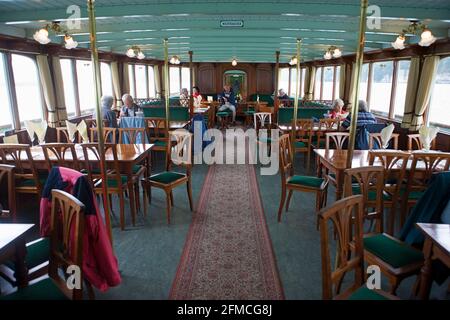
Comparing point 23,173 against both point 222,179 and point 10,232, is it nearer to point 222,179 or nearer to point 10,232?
point 10,232

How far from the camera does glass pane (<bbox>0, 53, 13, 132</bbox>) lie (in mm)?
5293

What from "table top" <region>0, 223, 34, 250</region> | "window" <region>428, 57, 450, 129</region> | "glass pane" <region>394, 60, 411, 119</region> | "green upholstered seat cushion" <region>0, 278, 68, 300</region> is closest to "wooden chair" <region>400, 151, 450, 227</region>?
"window" <region>428, 57, 450, 129</region>

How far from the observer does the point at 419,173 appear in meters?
3.46

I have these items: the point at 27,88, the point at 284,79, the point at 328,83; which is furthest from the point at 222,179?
the point at 284,79

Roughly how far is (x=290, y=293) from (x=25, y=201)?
135 inches

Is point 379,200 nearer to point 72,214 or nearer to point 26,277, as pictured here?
point 72,214

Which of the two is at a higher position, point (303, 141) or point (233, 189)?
point (303, 141)

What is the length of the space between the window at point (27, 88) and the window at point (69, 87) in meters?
1.13

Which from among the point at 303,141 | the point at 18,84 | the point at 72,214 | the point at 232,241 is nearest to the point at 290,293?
the point at 232,241

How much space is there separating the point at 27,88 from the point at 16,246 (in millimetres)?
5168

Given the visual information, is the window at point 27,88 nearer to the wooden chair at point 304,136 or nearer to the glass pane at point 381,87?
the wooden chair at point 304,136

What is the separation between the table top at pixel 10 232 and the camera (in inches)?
68.8

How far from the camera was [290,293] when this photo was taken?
2516 millimetres
